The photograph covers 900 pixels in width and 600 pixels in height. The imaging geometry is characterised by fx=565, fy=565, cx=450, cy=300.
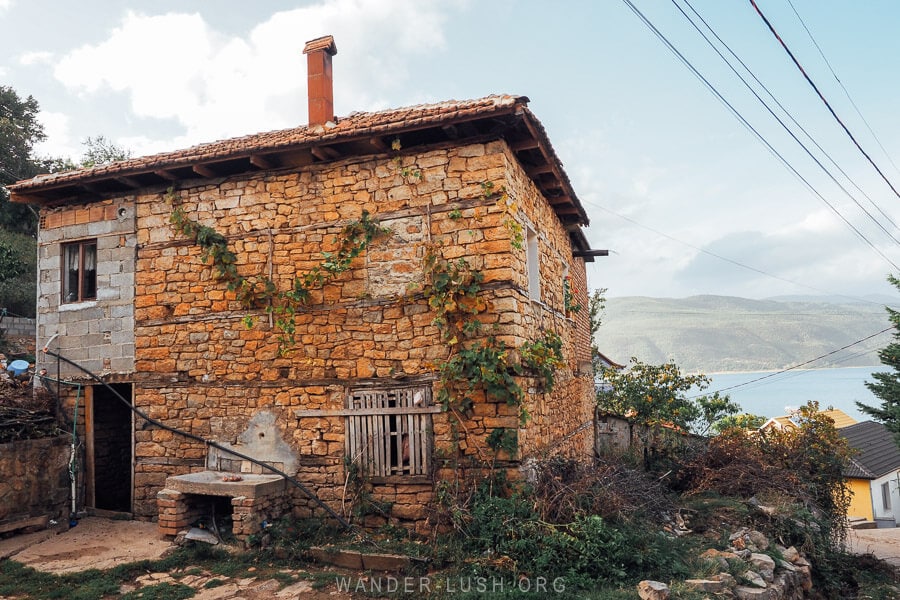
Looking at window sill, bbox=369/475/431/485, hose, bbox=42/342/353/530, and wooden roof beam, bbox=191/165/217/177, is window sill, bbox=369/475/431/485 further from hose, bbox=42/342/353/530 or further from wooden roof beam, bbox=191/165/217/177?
wooden roof beam, bbox=191/165/217/177

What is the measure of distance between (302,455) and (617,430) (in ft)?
30.1

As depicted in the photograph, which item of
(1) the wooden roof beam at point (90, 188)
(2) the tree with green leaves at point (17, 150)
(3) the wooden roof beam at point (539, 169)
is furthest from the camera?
(2) the tree with green leaves at point (17, 150)

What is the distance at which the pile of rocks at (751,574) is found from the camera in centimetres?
577

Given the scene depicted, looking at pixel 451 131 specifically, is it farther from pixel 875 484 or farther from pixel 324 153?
pixel 875 484

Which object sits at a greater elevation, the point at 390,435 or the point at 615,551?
the point at 390,435

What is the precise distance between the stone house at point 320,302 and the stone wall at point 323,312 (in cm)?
3

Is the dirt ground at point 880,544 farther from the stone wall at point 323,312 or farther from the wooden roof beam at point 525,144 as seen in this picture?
the wooden roof beam at point 525,144

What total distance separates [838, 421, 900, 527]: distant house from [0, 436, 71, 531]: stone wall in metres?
24.2

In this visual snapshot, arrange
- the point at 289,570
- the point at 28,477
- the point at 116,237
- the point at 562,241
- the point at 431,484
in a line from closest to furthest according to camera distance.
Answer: the point at 289,570 < the point at 431,484 < the point at 28,477 < the point at 116,237 < the point at 562,241

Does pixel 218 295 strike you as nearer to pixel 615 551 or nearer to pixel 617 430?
pixel 615 551

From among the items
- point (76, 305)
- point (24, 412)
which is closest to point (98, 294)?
point (76, 305)

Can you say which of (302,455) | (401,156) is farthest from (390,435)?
(401,156)

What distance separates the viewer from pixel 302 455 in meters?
8.01

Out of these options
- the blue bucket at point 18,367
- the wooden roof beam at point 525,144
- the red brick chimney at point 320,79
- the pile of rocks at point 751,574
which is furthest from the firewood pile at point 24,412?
the pile of rocks at point 751,574
